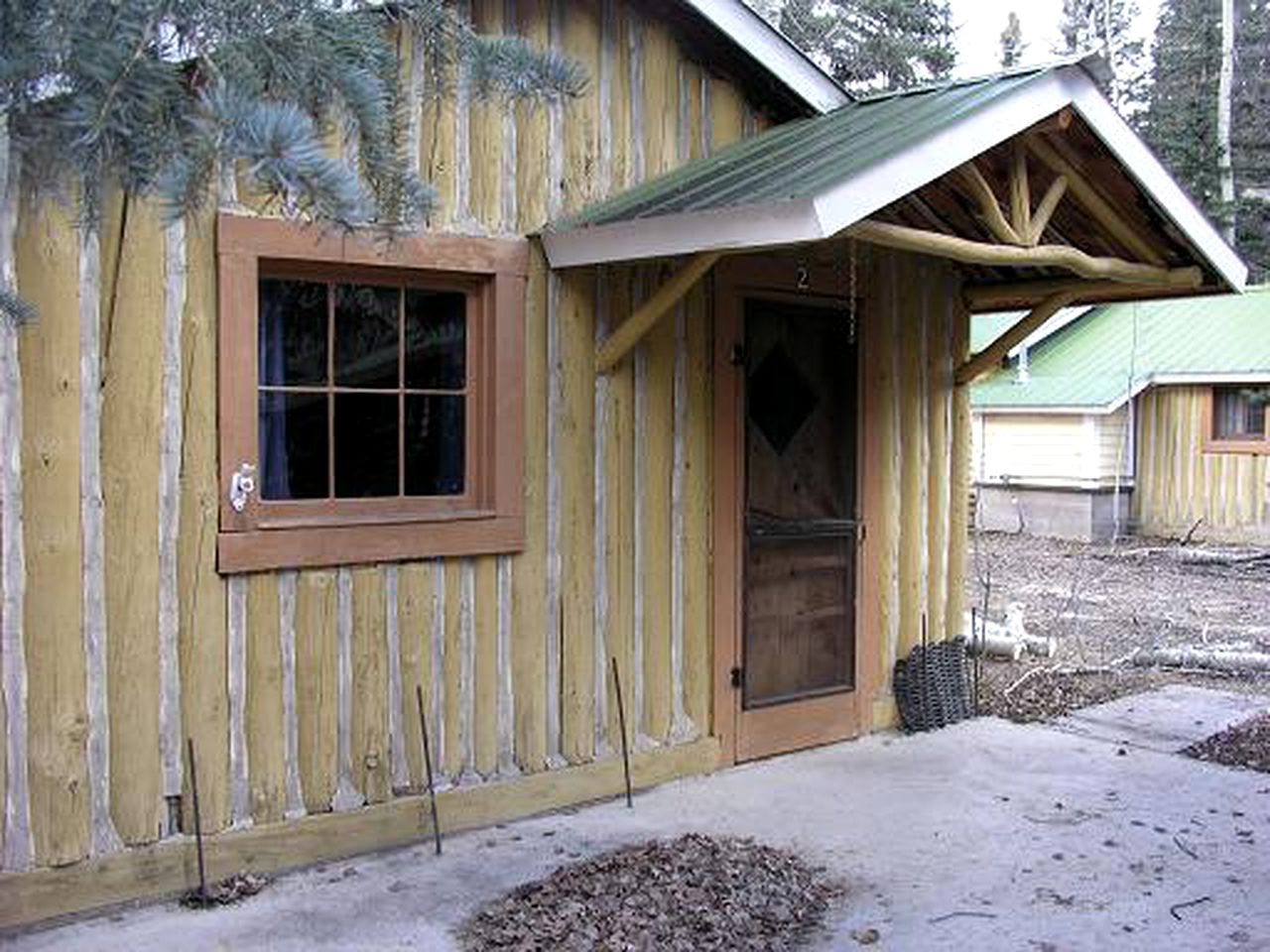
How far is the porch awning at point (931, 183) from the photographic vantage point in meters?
4.24

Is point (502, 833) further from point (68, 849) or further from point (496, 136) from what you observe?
point (496, 136)

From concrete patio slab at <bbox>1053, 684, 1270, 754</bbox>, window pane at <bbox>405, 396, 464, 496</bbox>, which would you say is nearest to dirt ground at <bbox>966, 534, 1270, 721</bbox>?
concrete patio slab at <bbox>1053, 684, 1270, 754</bbox>

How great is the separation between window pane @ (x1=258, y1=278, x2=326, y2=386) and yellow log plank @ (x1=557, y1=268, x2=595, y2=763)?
991 mm

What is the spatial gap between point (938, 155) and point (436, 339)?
1.94 meters

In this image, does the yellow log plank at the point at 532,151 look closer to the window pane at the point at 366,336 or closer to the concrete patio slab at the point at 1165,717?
the window pane at the point at 366,336

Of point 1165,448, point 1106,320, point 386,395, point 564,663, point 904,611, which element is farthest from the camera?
point 1106,320

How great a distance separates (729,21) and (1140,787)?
3.70 m

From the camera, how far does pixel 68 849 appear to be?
3932 millimetres

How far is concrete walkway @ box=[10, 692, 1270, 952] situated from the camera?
3.91 m

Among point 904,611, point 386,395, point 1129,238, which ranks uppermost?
point 1129,238

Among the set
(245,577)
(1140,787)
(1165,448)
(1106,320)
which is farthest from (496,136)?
(1106,320)

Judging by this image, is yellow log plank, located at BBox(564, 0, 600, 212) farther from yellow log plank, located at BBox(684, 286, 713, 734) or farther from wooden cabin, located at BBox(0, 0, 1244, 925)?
yellow log plank, located at BBox(684, 286, 713, 734)

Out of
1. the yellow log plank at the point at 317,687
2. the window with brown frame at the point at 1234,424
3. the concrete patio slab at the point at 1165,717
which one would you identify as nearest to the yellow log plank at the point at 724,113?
the yellow log plank at the point at 317,687

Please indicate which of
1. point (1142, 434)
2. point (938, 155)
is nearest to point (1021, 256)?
point (938, 155)
